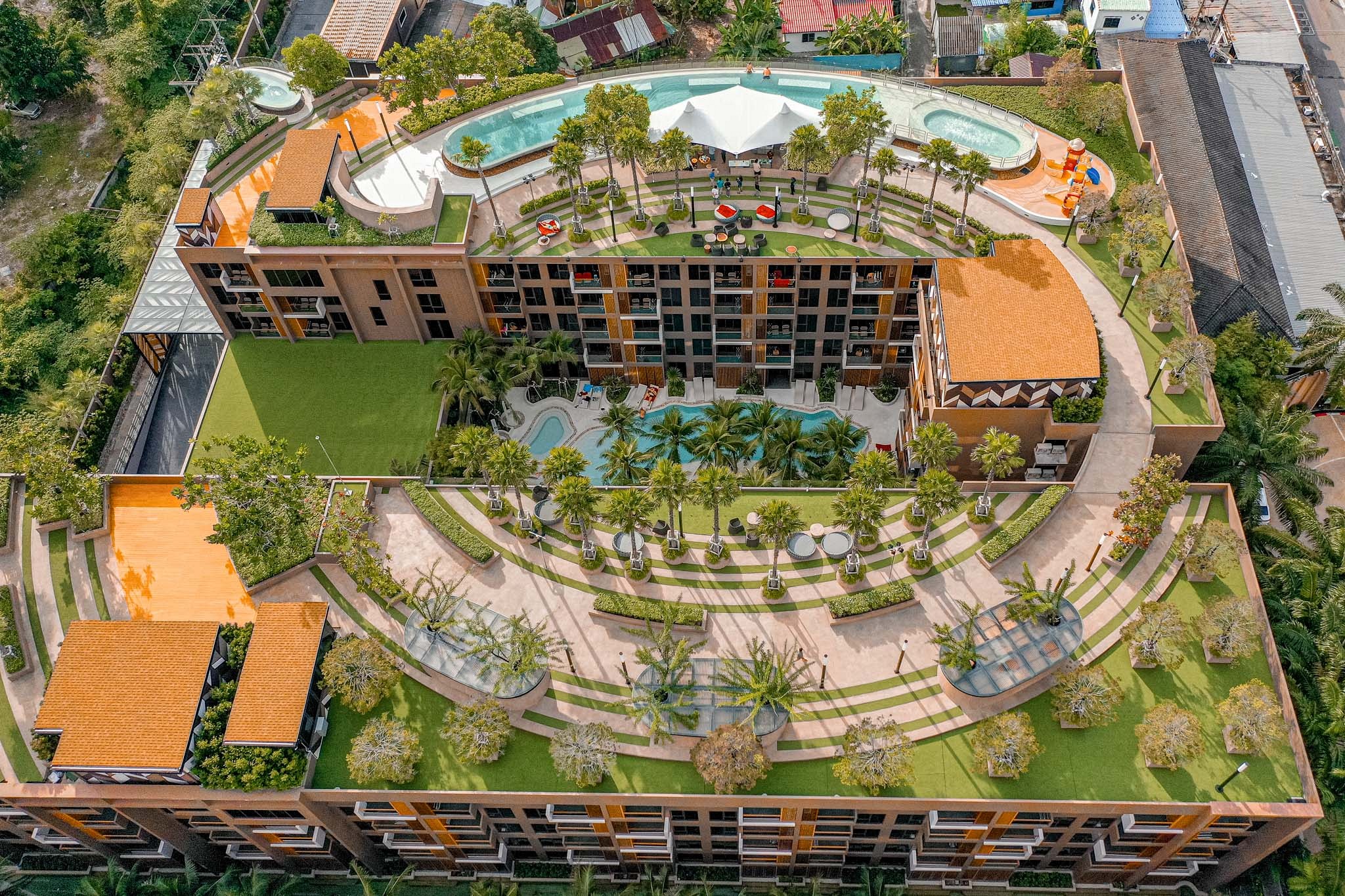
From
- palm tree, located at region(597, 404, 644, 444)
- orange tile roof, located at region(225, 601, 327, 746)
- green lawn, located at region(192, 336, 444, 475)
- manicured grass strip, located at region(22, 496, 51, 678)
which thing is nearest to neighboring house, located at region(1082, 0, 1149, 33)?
palm tree, located at region(597, 404, 644, 444)

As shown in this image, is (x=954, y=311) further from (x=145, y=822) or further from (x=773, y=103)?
(x=145, y=822)

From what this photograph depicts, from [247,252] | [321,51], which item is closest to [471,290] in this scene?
[247,252]

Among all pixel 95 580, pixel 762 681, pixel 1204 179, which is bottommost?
pixel 1204 179

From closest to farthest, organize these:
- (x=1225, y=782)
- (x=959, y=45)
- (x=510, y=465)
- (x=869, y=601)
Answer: (x=1225, y=782) → (x=869, y=601) → (x=510, y=465) → (x=959, y=45)

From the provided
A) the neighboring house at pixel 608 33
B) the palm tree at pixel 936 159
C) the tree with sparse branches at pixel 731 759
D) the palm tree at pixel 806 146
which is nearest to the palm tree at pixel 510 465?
the tree with sparse branches at pixel 731 759

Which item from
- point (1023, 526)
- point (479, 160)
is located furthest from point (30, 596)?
point (1023, 526)

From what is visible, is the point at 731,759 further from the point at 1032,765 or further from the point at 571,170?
the point at 571,170

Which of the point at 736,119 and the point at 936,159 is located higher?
the point at 736,119
